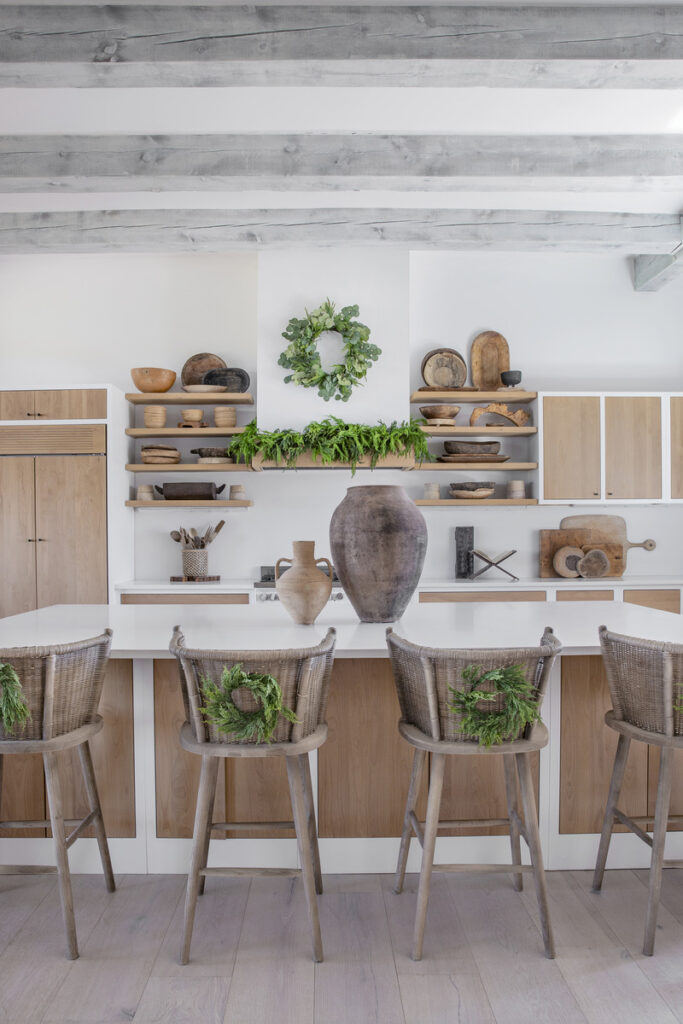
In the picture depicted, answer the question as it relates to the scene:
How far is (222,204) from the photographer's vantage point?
166 inches

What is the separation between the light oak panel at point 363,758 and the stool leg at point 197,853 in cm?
54

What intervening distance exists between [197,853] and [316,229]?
3454 mm

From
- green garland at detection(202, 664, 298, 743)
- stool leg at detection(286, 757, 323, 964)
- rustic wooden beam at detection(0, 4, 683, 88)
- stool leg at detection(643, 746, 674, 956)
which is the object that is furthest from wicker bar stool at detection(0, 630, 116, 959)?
rustic wooden beam at detection(0, 4, 683, 88)

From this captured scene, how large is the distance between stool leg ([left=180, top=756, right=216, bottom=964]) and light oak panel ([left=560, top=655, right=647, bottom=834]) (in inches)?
46.4

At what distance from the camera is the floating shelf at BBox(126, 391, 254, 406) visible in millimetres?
4816

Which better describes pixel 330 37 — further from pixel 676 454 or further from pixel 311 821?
pixel 676 454

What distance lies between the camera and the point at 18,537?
14.9ft

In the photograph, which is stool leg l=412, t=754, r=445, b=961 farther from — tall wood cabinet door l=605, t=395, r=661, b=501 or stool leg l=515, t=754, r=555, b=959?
tall wood cabinet door l=605, t=395, r=661, b=501

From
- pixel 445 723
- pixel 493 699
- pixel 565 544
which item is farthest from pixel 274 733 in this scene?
pixel 565 544

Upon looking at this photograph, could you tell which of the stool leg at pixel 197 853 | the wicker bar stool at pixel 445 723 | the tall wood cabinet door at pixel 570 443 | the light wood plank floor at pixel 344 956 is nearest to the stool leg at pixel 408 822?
the light wood plank floor at pixel 344 956

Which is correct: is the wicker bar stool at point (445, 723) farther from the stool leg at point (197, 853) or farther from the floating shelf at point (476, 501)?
the floating shelf at point (476, 501)

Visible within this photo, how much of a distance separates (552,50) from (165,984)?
9.99 feet

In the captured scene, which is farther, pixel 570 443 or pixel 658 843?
pixel 570 443

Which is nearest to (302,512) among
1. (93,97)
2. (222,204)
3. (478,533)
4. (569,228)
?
(478,533)
